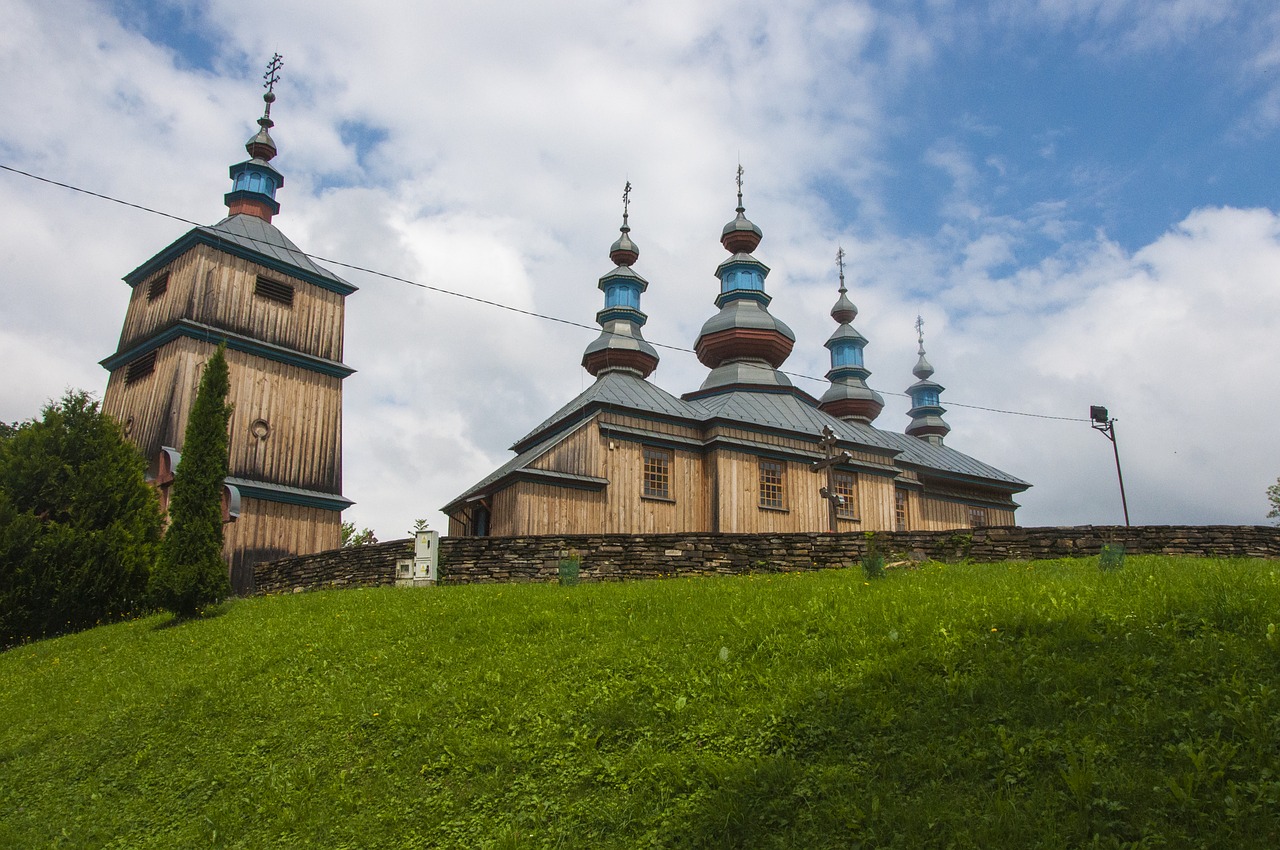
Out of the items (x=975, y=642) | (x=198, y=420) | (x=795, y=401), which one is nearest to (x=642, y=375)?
(x=795, y=401)

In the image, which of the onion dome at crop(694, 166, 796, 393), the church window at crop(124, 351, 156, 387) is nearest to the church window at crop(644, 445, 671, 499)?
the onion dome at crop(694, 166, 796, 393)

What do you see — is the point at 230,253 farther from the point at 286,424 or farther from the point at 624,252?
the point at 624,252

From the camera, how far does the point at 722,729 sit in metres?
7.07

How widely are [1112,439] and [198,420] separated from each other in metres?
23.8

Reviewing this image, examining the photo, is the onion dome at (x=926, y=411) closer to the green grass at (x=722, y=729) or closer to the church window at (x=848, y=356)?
the church window at (x=848, y=356)

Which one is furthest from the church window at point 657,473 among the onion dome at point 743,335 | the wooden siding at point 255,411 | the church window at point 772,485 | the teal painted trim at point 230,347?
the teal painted trim at point 230,347

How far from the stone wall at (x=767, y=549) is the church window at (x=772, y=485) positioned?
766 centimetres

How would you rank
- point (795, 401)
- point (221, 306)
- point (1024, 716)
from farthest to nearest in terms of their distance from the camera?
point (795, 401)
point (221, 306)
point (1024, 716)

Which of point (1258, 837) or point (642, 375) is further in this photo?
point (642, 375)

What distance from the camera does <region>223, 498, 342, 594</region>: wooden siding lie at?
20.5m

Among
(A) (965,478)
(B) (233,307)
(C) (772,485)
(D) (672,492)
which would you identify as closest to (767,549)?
(D) (672,492)

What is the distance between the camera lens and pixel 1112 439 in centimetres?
2573

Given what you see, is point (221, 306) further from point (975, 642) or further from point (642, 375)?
point (975, 642)

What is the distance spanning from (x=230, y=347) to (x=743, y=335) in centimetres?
1544
